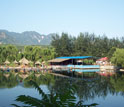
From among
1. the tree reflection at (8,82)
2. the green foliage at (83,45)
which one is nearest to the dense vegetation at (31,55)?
the green foliage at (83,45)

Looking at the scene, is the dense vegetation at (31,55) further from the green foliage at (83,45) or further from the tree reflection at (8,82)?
the tree reflection at (8,82)

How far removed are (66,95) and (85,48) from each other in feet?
218

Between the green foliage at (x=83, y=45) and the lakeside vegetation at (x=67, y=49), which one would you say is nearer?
the lakeside vegetation at (x=67, y=49)

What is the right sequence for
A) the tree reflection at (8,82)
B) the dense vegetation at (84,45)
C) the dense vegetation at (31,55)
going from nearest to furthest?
the tree reflection at (8,82) → the dense vegetation at (31,55) → the dense vegetation at (84,45)

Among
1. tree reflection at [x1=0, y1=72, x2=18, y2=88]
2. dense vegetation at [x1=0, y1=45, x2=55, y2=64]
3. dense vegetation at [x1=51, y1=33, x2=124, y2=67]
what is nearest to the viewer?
tree reflection at [x1=0, y1=72, x2=18, y2=88]

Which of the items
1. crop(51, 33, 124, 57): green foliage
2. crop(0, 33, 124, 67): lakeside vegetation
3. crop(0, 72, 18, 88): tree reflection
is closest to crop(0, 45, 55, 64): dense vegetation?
crop(0, 33, 124, 67): lakeside vegetation

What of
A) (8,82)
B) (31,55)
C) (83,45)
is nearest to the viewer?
(8,82)

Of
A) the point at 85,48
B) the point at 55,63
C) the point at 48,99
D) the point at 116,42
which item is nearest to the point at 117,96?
the point at 48,99

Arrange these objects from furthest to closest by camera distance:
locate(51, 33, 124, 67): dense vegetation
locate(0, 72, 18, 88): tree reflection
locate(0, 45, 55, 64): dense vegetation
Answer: locate(51, 33, 124, 67): dense vegetation, locate(0, 45, 55, 64): dense vegetation, locate(0, 72, 18, 88): tree reflection

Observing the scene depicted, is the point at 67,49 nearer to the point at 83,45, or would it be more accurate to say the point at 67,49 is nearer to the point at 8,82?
the point at 83,45

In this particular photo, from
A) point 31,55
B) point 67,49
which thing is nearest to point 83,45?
point 67,49

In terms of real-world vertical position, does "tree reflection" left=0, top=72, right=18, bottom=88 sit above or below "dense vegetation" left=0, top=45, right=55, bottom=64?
below

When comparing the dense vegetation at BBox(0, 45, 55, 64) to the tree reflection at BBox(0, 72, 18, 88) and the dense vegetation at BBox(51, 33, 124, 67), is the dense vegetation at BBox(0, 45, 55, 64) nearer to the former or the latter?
the dense vegetation at BBox(51, 33, 124, 67)

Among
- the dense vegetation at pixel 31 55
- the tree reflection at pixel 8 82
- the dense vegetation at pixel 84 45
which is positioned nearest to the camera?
the tree reflection at pixel 8 82
